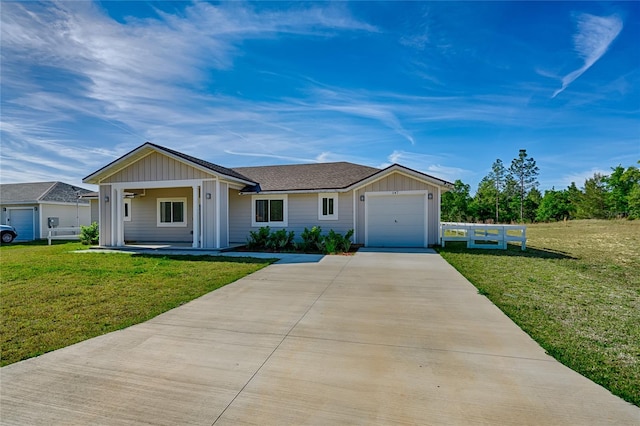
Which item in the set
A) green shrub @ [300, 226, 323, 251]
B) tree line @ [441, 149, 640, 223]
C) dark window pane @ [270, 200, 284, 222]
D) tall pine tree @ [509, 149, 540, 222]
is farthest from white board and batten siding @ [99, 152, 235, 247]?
tall pine tree @ [509, 149, 540, 222]

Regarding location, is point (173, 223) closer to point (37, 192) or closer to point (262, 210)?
point (262, 210)

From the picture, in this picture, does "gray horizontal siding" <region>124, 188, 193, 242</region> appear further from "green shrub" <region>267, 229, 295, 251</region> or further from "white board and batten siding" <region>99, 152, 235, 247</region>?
"green shrub" <region>267, 229, 295, 251</region>

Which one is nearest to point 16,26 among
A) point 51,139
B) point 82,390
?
point 51,139

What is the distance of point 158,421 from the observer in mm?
2293

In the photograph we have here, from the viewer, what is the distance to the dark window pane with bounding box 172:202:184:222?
53.5ft

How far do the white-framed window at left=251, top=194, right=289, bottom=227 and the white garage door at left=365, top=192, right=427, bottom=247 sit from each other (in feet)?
13.5

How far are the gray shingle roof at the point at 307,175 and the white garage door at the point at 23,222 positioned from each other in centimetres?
1599

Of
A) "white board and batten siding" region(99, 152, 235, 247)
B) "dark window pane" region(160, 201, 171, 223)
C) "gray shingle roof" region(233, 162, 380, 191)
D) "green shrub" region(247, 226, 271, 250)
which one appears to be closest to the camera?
"white board and batten siding" region(99, 152, 235, 247)

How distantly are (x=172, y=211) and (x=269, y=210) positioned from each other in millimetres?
5659

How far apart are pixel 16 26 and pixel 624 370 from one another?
13961mm

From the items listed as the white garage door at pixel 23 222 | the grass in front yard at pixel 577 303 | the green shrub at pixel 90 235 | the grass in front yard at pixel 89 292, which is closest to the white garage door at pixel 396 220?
the grass in front yard at pixel 577 303

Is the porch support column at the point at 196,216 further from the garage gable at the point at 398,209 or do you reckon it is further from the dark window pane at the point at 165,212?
the garage gable at the point at 398,209

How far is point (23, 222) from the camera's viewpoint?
21.7 meters

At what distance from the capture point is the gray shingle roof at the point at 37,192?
2139 centimetres
